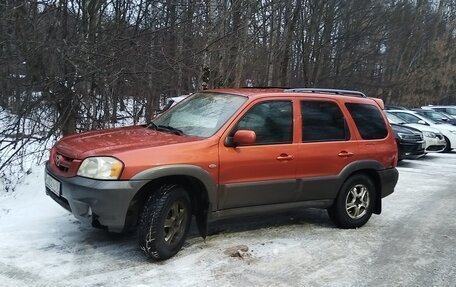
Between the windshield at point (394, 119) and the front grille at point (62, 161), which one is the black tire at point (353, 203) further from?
the windshield at point (394, 119)

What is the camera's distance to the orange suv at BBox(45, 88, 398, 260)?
436 cm

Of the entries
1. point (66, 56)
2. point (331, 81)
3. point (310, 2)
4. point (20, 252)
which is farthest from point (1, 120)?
point (331, 81)

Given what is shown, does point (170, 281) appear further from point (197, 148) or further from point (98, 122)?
point (98, 122)

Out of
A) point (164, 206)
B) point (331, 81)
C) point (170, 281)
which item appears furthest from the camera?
point (331, 81)

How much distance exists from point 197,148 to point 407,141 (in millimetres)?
9928

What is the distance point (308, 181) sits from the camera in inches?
219

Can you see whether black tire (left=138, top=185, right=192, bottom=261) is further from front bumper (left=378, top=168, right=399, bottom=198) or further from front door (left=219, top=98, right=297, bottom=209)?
front bumper (left=378, top=168, right=399, bottom=198)

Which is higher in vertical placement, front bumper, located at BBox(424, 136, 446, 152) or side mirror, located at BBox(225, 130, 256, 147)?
side mirror, located at BBox(225, 130, 256, 147)

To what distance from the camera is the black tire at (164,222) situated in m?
4.43

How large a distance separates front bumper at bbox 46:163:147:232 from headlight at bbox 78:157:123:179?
47 millimetres

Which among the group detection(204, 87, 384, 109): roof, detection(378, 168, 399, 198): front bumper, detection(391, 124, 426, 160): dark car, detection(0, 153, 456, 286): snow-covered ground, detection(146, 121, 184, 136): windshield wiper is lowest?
detection(0, 153, 456, 286): snow-covered ground

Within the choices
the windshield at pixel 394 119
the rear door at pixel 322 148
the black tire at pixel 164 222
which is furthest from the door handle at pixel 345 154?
the windshield at pixel 394 119

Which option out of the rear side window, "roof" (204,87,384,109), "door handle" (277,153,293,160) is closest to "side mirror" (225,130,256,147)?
"door handle" (277,153,293,160)

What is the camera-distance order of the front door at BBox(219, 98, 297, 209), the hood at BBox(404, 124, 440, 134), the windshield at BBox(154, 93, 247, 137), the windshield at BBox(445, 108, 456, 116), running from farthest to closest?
the windshield at BBox(445, 108, 456, 116) < the hood at BBox(404, 124, 440, 134) < the windshield at BBox(154, 93, 247, 137) < the front door at BBox(219, 98, 297, 209)
